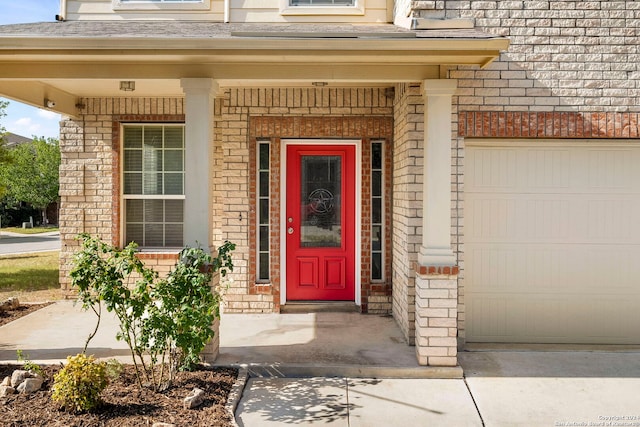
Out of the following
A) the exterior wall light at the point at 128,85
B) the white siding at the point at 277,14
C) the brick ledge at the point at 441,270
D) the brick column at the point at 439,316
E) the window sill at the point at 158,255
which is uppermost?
the white siding at the point at 277,14

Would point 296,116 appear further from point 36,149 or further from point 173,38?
point 36,149

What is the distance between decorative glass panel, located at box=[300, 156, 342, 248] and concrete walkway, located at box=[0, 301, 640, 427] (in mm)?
1380

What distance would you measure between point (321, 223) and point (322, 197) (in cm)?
36

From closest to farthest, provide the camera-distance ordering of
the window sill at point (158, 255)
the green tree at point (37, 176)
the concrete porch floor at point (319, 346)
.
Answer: the concrete porch floor at point (319, 346) → the window sill at point (158, 255) → the green tree at point (37, 176)

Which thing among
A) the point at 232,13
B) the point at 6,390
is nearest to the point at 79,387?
the point at 6,390

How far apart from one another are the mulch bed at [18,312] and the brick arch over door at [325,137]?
3062mm

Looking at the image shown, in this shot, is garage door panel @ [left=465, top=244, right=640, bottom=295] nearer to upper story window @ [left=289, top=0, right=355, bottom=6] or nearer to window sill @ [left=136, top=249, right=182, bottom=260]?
upper story window @ [left=289, top=0, right=355, bottom=6]

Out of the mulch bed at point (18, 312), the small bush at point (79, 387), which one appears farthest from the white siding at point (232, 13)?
the small bush at point (79, 387)

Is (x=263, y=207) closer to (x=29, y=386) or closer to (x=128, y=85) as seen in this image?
(x=128, y=85)

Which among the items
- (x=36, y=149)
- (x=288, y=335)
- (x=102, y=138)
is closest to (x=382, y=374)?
(x=288, y=335)

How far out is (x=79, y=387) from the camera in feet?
12.0

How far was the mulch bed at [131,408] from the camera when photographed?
355 centimetres

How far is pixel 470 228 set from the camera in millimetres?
5438

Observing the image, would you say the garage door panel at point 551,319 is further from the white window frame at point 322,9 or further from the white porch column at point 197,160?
the white window frame at point 322,9
